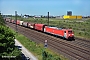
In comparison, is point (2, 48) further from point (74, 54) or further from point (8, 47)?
point (74, 54)

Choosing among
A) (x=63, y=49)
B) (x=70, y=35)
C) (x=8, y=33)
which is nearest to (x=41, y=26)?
(x=70, y=35)

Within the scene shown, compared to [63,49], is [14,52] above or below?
above

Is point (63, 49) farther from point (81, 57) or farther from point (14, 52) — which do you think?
point (14, 52)

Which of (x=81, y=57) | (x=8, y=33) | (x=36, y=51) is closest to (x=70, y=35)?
(x=36, y=51)

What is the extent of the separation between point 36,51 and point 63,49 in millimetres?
5769

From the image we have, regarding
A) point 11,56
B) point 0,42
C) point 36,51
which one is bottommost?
point 36,51

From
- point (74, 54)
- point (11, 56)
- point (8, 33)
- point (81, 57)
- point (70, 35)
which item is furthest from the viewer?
point (70, 35)

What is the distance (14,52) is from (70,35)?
3148 cm

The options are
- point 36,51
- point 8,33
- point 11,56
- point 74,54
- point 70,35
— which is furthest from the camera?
point 70,35

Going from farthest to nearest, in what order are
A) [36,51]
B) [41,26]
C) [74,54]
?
[41,26]
[36,51]
[74,54]

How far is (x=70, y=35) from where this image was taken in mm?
53406

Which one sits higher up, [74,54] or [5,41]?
[5,41]

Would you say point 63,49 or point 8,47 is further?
point 63,49

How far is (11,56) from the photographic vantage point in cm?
2328
